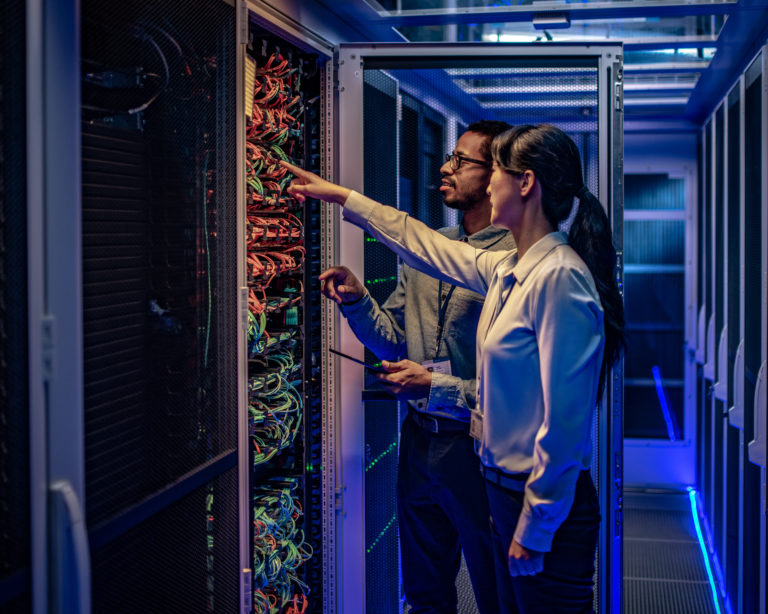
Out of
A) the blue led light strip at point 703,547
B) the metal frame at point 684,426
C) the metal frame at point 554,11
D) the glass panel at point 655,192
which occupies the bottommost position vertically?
the blue led light strip at point 703,547

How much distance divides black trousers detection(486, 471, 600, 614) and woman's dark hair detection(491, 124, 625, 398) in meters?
0.28

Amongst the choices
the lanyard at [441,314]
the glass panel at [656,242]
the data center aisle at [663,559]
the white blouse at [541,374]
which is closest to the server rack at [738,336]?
the data center aisle at [663,559]

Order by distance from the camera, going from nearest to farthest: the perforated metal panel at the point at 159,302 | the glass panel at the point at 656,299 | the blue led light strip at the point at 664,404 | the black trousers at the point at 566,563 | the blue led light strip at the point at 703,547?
the perforated metal panel at the point at 159,302 < the black trousers at the point at 566,563 < the blue led light strip at the point at 703,547 < the blue led light strip at the point at 664,404 < the glass panel at the point at 656,299

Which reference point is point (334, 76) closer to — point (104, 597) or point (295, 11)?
point (295, 11)

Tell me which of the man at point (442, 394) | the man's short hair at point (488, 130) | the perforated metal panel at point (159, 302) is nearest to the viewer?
the perforated metal panel at point (159, 302)

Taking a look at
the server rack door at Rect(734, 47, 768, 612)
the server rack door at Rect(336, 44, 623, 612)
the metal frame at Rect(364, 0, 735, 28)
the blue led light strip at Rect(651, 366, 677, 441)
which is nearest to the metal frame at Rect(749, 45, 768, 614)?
the server rack door at Rect(734, 47, 768, 612)

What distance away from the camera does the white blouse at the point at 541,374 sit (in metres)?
1.56

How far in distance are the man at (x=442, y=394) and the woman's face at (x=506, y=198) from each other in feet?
1.38

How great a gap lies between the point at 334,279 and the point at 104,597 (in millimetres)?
1112

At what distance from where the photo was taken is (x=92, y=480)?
1.33m

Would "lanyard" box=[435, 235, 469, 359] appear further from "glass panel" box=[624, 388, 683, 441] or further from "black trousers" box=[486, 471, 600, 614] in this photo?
"glass panel" box=[624, 388, 683, 441]

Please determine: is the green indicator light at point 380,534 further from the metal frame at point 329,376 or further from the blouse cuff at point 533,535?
the blouse cuff at point 533,535

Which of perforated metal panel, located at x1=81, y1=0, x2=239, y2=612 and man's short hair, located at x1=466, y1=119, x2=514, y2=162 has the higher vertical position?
man's short hair, located at x1=466, y1=119, x2=514, y2=162

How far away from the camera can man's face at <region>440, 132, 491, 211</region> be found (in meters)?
2.22
